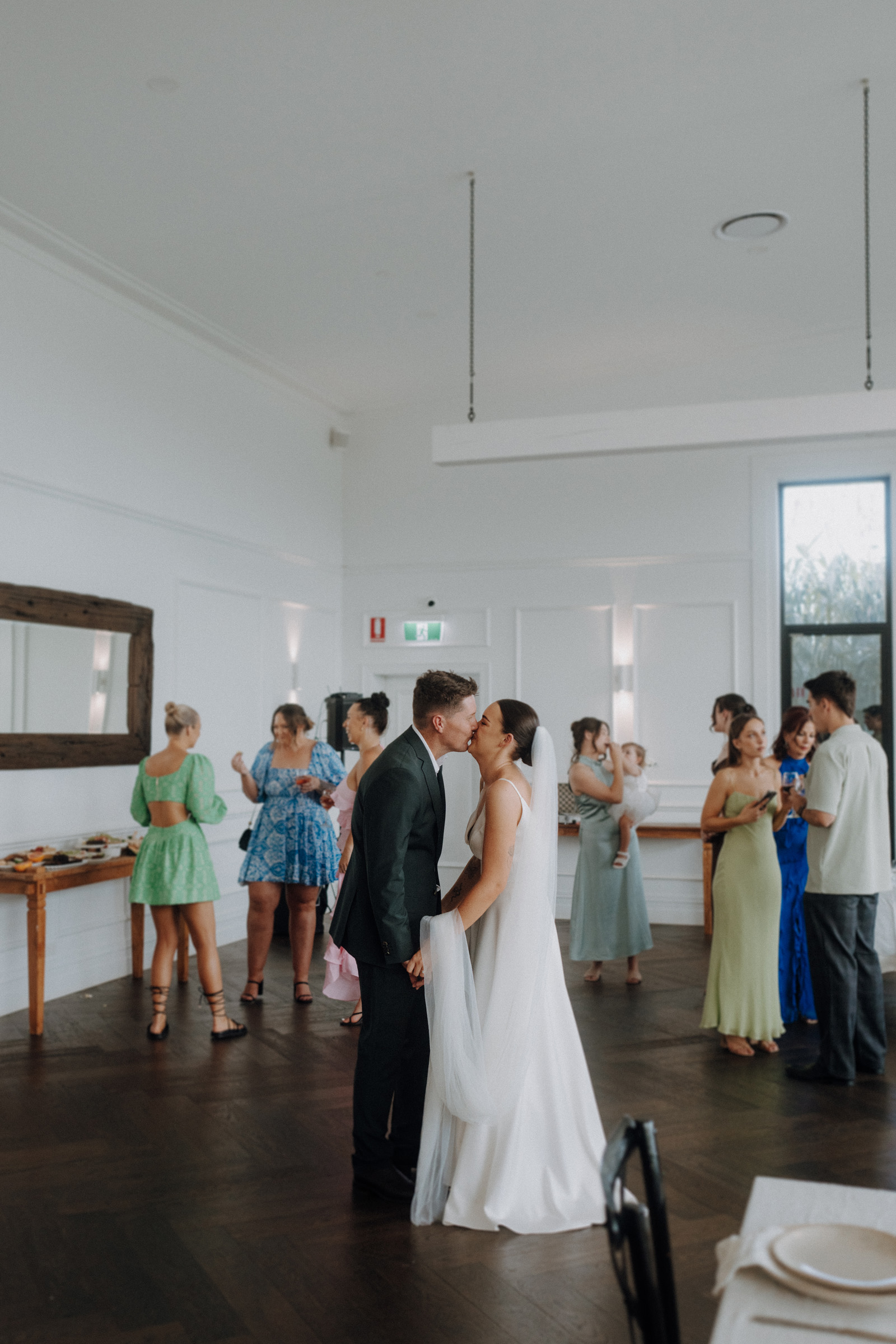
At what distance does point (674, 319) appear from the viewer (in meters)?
7.93

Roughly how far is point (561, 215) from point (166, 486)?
3312 millimetres

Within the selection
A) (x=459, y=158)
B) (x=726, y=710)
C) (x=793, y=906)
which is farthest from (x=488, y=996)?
(x=459, y=158)

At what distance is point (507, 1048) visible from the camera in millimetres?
3268

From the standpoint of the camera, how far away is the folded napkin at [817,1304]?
1299 mm

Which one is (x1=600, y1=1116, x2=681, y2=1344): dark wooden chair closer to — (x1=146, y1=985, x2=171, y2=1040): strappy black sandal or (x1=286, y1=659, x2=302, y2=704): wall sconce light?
(x1=146, y1=985, x2=171, y2=1040): strappy black sandal

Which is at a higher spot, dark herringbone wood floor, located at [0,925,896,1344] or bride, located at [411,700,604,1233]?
bride, located at [411,700,604,1233]

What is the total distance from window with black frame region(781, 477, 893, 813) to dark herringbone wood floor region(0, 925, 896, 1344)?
3.91m

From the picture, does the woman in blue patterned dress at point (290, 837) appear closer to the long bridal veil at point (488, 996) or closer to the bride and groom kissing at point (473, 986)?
the bride and groom kissing at point (473, 986)

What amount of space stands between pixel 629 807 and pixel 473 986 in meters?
3.52

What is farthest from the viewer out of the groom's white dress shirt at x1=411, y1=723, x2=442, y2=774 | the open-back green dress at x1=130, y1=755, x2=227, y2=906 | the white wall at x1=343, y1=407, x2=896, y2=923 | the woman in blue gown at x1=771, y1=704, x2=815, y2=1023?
the white wall at x1=343, y1=407, x2=896, y2=923

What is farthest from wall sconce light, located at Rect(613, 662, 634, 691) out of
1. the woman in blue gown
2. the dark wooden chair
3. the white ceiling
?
the dark wooden chair

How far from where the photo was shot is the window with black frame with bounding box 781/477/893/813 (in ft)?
28.3

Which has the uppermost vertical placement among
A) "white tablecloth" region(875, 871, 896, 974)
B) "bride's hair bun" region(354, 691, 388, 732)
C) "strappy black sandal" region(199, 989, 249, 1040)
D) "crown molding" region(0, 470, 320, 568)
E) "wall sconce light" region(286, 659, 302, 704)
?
"crown molding" region(0, 470, 320, 568)

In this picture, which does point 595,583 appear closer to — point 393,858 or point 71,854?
point 71,854
